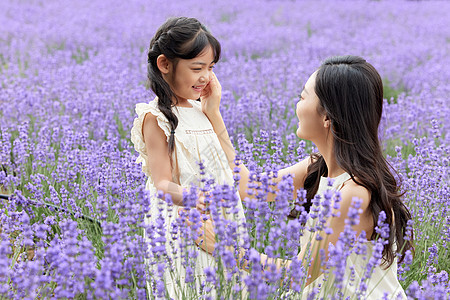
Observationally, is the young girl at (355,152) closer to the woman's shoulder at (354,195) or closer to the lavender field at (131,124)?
the woman's shoulder at (354,195)

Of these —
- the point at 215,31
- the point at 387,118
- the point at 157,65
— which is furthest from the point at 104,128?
the point at 215,31

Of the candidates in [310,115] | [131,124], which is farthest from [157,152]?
[131,124]

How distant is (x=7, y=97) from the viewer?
4324mm

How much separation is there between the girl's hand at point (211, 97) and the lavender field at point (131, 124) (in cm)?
26

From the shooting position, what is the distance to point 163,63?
2.29 metres

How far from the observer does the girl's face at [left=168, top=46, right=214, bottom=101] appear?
224 cm

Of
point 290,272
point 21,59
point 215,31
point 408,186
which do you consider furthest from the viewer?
point 215,31

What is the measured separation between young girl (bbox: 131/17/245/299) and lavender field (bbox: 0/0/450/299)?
0.38 ft

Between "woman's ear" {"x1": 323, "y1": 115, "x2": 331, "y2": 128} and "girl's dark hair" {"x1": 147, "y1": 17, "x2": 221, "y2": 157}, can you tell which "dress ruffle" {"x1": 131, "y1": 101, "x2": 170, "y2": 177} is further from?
"woman's ear" {"x1": 323, "y1": 115, "x2": 331, "y2": 128}

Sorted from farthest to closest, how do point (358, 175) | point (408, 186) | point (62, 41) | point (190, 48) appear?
point (62, 41) < point (408, 186) < point (190, 48) < point (358, 175)

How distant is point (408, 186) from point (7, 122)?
281cm

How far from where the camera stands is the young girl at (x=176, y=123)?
219cm

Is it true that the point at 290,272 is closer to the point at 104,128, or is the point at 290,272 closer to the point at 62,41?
the point at 104,128

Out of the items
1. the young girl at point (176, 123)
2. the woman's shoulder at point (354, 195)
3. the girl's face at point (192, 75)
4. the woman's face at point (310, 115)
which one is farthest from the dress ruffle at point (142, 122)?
the woman's shoulder at point (354, 195)
